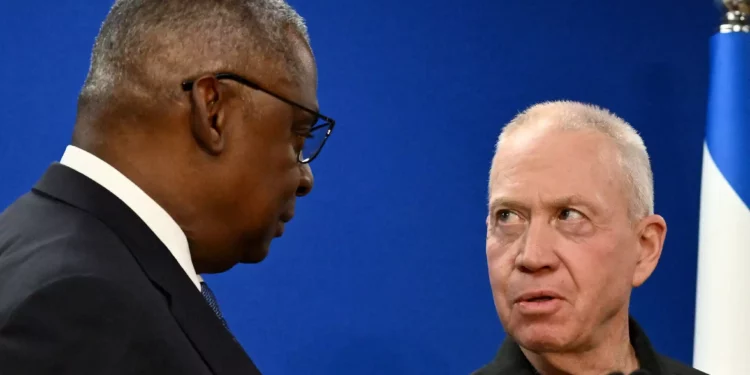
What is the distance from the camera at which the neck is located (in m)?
1.42

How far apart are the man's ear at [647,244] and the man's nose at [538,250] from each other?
16 centimetres

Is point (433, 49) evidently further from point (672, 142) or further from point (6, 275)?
point (6, 275)

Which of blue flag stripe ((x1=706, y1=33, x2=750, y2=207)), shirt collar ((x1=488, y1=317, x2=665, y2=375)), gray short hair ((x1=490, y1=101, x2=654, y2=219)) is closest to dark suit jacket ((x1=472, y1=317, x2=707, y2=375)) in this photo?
shirt collar ((x1=488, y1=317, x2=665, y2=375))

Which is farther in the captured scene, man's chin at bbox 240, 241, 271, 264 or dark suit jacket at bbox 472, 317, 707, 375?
dark suit jacket at bbox 472, 317, 707, 375

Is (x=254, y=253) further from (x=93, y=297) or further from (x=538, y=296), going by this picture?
(x=538, y=296)

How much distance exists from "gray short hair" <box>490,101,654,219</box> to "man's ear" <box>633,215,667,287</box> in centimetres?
2

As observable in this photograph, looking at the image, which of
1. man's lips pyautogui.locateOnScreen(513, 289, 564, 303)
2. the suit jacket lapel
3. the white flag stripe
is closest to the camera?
the suit jacket lapel

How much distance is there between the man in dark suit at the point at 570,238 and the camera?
4.54 feet

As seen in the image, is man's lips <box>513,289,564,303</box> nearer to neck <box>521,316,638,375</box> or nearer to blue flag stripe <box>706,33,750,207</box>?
neck <box>521,316,638,375</box>

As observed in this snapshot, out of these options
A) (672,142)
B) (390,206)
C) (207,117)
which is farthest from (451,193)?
(207,117)

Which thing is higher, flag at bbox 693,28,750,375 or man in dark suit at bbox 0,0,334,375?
flag at bbox 693,28,750,375

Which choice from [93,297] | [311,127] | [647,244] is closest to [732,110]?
[647,244]

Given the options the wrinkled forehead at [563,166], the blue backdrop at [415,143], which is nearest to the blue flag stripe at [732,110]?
the blue backdrop at [415,143]

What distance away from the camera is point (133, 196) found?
1006 millimetres
